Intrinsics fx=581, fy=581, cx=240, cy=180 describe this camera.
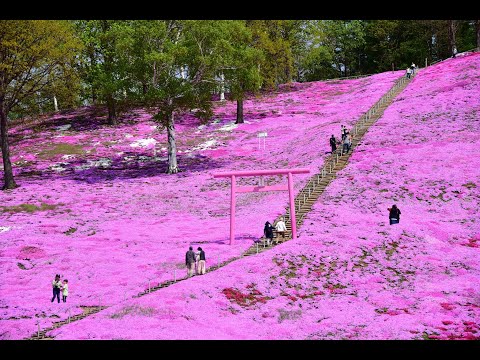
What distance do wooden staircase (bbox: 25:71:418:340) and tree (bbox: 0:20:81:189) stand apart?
25109mm

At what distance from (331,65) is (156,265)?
97.9 meters

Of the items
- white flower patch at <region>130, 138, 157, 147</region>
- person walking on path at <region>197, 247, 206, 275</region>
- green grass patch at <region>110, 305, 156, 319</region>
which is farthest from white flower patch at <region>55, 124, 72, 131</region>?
green grass patch at <region>110, 305, 156, 319</region>

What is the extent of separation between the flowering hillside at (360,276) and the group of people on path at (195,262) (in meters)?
0.61

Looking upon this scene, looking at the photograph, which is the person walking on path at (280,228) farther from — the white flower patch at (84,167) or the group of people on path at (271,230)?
the white flower patch at (84,167)

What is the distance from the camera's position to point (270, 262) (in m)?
27.0

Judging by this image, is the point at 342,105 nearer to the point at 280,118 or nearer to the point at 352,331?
the point at 280,118

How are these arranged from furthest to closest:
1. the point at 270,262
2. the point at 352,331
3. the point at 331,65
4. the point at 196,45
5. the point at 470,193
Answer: the point at 331,65 < the point at 196,45 < the point at 470,193 < the point at 270,262 < the point at 352,331

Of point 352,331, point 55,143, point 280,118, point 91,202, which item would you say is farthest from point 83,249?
point 280,118

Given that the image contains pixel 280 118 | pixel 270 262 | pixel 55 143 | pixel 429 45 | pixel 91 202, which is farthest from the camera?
pixel 429 45

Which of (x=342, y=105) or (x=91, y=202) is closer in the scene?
(x=91, y=202)

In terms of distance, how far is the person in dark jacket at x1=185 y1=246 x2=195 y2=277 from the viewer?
1026 inches

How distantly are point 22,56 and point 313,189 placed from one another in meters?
27.5

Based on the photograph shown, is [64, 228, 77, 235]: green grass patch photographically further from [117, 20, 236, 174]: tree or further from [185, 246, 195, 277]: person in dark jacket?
[117, 20, 236, 174]: tree

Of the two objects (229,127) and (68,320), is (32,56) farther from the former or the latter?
(68,320)
